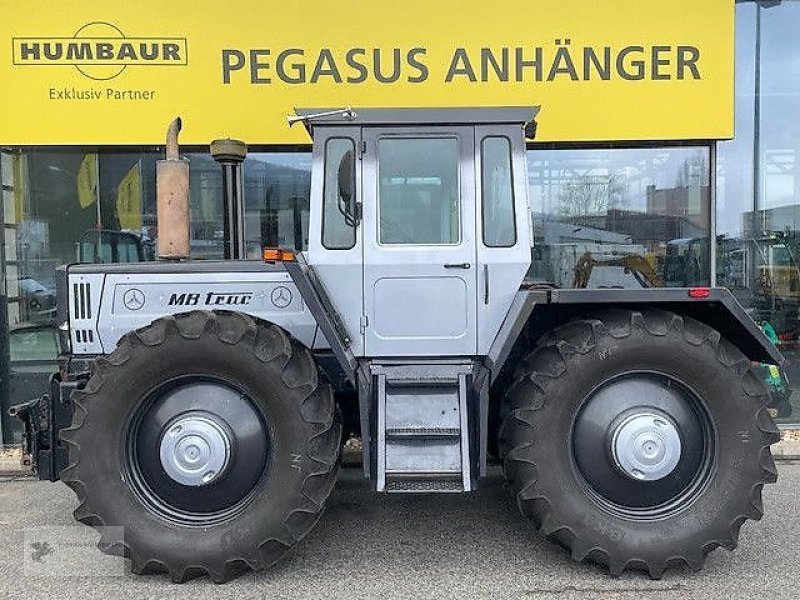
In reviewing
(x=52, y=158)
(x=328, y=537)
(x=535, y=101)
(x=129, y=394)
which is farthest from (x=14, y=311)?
(x=535, y=101)

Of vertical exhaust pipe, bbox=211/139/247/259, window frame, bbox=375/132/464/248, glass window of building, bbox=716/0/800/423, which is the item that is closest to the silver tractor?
window frame, bbox=375/132/464/248

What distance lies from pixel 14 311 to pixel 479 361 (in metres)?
4.73

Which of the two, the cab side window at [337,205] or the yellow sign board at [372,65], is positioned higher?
the yellow sign board at [372,65]

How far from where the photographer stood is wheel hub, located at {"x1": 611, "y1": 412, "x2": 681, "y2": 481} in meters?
3.80

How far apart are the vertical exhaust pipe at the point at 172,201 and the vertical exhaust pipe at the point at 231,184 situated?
318 millimetres

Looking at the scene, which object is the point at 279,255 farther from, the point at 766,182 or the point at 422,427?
the point at 766,182

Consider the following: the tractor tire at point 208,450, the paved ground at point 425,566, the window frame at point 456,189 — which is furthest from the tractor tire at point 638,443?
the tractor tire at point 208,450

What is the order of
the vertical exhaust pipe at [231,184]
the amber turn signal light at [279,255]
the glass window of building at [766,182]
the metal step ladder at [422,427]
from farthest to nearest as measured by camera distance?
the glass window of building at [766,182] → the vertical exhaust pipe at [231,184] → the amber turn signal light at [279,255] → the metal step ladder at [422,427]

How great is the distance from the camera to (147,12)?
240 inches

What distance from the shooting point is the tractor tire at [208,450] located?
12.1ft

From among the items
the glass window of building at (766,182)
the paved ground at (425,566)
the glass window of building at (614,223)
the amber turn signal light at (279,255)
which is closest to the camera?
the paved ground at (425,566)

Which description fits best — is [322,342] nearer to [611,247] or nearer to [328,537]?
[328,537]

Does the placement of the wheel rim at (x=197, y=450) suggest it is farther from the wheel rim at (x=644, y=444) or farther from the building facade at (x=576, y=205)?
the building facade at (x=576, y=205)

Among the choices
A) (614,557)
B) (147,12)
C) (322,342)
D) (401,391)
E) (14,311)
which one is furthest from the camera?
(14,311)
